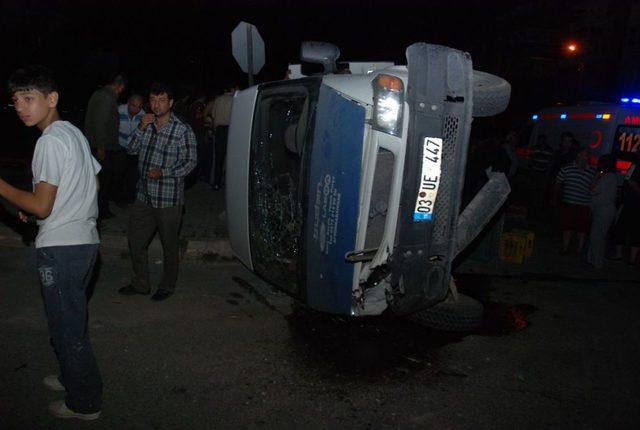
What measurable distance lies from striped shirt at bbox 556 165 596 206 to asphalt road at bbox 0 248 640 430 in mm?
2616

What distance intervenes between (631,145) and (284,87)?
7897 mm

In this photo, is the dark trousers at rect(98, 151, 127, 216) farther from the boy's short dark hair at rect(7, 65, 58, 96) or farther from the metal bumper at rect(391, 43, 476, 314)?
the metal bumper at rect(391, 43, 476, 314)

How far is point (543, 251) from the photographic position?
27.7 ft

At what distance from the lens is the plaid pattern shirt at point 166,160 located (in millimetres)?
4996

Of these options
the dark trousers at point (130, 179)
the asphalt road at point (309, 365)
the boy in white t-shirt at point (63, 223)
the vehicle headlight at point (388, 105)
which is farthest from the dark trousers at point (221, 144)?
the boy in white t-shirt at point (63, 223)

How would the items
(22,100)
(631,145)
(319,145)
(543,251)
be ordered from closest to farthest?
(22,100)
(319,145)
(543,251)
(631,145)

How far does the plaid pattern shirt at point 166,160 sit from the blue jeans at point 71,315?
179 cm

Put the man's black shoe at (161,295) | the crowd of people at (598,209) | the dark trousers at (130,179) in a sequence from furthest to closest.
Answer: the dark trousers at (130,179), the crowd of people at (598,209), the man's black shoe at (161,295)

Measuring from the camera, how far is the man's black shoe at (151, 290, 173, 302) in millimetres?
5226

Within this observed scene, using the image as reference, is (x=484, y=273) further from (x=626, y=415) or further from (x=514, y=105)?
(x=514, y=105)

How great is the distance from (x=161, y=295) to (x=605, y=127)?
894cm

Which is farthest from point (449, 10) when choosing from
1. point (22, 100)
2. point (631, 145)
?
point (22, 100)

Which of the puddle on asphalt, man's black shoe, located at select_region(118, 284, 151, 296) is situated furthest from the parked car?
man's black shoe, located at select_region(118, 284, 151, 296)

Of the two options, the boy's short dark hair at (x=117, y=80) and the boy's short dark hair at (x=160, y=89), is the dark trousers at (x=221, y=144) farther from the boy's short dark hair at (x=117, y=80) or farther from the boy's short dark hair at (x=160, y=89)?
the boy's short dark hair at (x=160, y=89)
